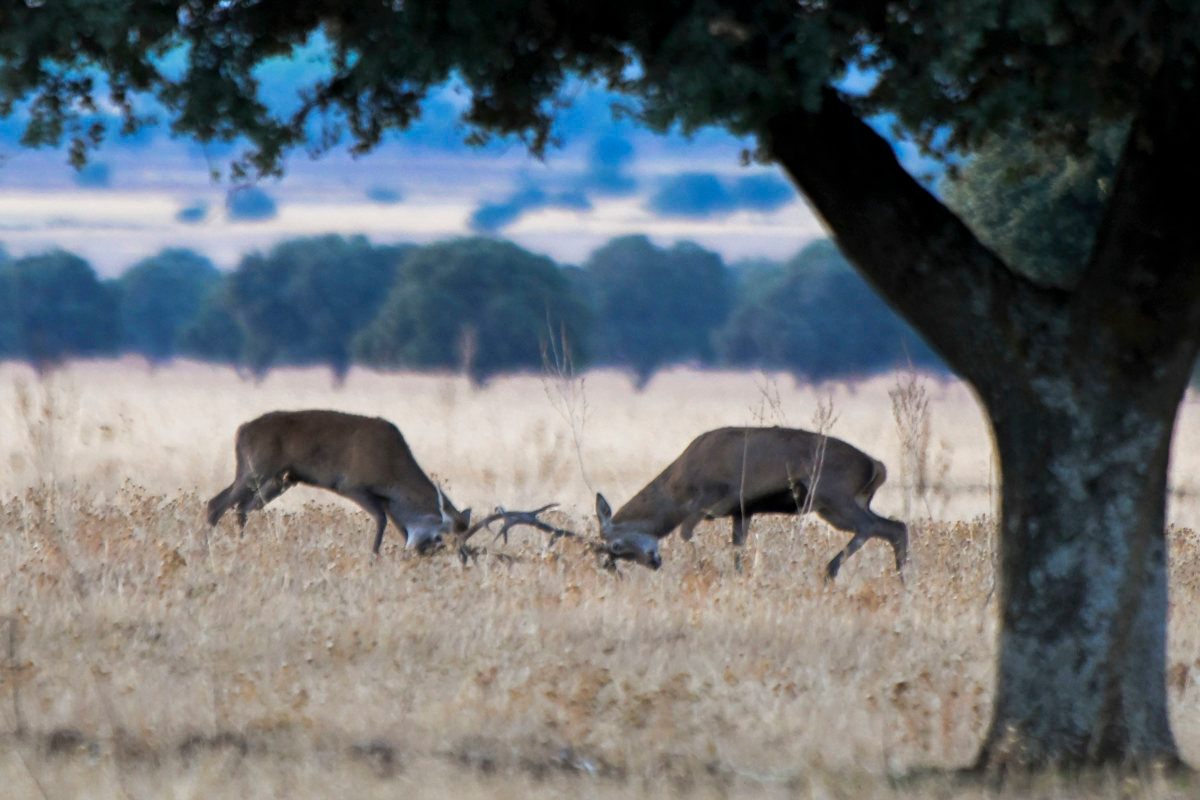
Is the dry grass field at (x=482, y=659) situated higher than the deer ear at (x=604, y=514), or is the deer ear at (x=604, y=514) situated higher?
the deer ear at (x=604, y=514)

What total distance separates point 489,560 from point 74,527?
9.96 feet

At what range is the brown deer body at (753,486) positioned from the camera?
15531 millimetres

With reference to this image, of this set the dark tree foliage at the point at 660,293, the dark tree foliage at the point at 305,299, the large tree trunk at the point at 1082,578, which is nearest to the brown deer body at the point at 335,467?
the large tree trunk at the point at 1082,578

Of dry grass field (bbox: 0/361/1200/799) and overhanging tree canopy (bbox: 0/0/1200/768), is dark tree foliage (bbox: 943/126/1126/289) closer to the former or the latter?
dry grass field (bbox: 0/361/1200/799)

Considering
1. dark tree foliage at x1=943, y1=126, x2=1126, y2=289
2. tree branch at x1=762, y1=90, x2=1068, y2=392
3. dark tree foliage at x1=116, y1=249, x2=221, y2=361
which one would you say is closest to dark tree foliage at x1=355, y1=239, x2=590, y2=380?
dark tree foliage at x1=116, y1=249, x2=221, y2=361

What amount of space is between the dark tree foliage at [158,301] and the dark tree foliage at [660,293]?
1819 cm

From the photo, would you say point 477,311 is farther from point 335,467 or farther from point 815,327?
point 335,467

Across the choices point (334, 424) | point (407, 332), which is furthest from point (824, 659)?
point (407, 332)

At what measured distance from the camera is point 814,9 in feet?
25.8

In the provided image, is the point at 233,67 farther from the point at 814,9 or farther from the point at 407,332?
the point at 407,332

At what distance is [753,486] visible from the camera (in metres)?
15.5

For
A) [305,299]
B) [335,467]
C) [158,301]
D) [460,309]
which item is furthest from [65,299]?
[335,467]

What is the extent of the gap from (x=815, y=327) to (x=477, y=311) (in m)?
17.7

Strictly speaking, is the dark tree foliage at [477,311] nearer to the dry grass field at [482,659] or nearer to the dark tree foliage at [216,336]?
the dark tree foliage at [216,336]
